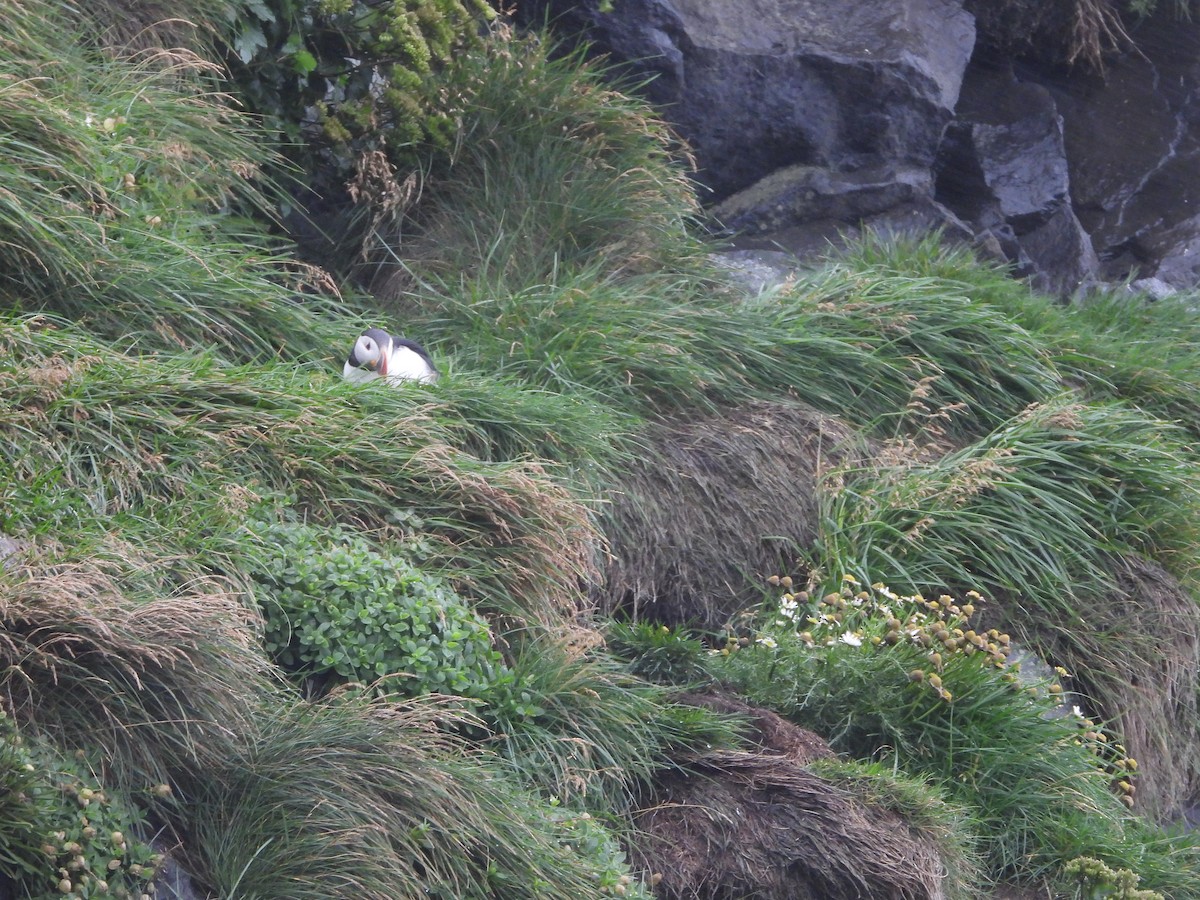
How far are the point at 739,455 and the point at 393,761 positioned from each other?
245 cm

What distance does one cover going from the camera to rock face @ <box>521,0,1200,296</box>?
7.42m

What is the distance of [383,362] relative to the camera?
4.77m

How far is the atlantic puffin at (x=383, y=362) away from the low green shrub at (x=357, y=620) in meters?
1.08

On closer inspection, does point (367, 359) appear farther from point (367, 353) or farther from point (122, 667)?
point (122, 667)

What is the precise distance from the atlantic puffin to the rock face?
257cm

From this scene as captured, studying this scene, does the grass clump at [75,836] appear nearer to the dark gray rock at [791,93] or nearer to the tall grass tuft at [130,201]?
the tall grass tuft at [130,201]

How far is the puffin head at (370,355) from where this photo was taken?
4742 millimetres

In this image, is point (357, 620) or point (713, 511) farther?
point (713, 511)

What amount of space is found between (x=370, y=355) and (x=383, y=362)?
0.17 feet

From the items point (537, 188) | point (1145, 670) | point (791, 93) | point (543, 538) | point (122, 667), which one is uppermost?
point (122, 667)

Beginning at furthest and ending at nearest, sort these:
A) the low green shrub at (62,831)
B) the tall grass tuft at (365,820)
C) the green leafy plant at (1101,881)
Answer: the green leafy plant at (1101,881) → the tall grass tuft at (365,820) → the low green shrub at (62,831)

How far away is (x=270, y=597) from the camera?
11.6 ft

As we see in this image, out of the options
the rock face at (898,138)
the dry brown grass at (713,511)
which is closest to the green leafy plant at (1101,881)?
the dry brown grass at (713,511)

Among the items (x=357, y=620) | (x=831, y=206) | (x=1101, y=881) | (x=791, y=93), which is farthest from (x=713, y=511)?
(x=791, y=93)
